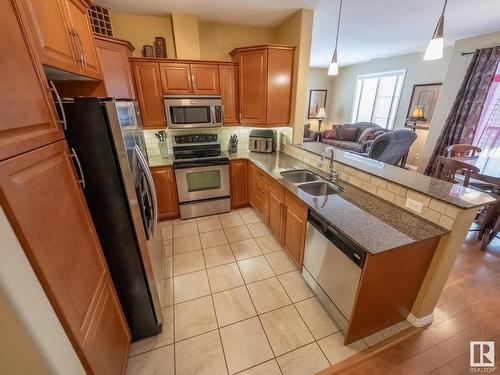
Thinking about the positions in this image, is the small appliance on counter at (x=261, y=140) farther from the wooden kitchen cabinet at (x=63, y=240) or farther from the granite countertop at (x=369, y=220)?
the wooden kitchen cabinet at (x=63, y=240)

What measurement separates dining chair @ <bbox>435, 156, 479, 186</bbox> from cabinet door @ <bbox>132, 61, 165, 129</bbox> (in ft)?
11.8

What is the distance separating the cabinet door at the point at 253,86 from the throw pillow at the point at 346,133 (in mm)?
4544

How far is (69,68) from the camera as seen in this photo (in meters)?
1.21

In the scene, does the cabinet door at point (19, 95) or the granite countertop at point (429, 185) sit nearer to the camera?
the cabinet door at point (19, 95)

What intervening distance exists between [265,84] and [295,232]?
1968mm

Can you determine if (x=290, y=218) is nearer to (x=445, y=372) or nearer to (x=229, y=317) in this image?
(x=229, y=317)

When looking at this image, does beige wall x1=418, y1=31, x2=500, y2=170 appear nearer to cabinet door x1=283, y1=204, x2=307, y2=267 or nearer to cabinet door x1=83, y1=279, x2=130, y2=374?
cabinet door x1=283, y1=204, x2=307, y2=267

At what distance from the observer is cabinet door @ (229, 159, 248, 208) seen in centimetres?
318

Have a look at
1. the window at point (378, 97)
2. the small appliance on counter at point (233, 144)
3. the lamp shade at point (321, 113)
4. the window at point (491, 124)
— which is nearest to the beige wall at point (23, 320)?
the small appliance on counter at point (233, 144)

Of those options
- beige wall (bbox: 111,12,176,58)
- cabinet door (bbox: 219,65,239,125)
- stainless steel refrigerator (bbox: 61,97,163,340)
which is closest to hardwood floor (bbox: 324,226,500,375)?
stainless steel refrigerator (bbox: 61,97,163,340)

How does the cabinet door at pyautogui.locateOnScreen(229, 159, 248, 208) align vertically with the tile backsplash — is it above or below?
below

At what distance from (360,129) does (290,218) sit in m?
5.60

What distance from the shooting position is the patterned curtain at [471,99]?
363 centimetres

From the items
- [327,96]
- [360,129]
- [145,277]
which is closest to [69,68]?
[145,277]
